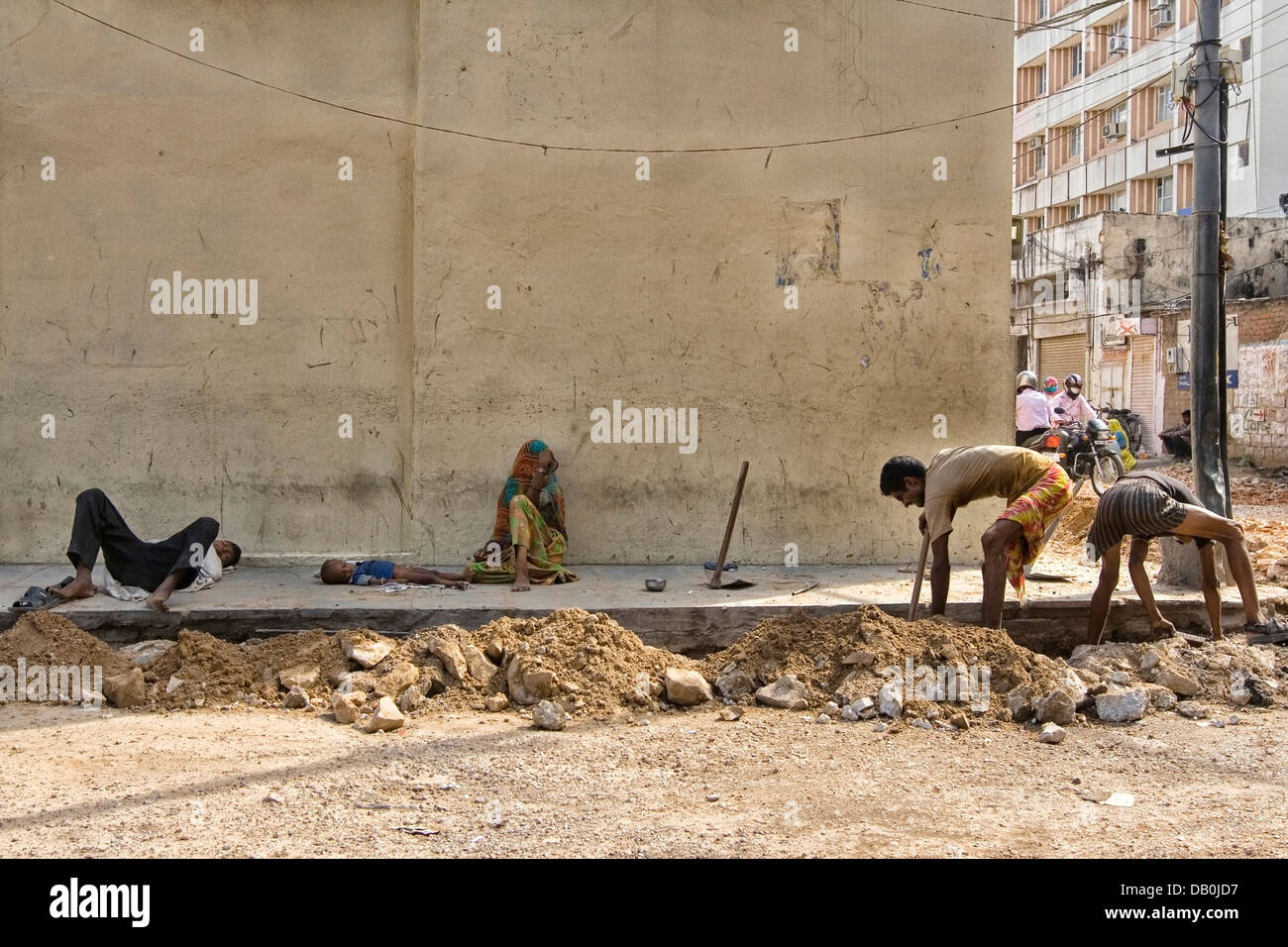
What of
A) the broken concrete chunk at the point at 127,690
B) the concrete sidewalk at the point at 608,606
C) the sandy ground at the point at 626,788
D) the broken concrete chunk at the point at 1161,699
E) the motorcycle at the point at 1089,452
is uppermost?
the motorcycle at the point at 1089,452

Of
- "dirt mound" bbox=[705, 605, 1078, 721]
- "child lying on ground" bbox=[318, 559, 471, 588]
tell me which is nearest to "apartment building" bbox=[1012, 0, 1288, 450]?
"dirt mound" bbox=[705, 605, 1078, 721]

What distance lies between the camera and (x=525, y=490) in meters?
7.85

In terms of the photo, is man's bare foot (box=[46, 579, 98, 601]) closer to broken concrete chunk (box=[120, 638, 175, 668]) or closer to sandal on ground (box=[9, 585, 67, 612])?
sandal on ground (box=[9, 585, 67, 612])

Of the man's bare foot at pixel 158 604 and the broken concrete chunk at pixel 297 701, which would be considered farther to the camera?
the man's bare foot at pixel 158 604

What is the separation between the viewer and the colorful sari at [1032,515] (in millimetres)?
6152

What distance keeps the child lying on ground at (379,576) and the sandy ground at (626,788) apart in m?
1.93

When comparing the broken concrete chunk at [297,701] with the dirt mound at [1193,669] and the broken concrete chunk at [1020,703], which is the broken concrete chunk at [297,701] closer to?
the broken concrete chunk at [1020,703]

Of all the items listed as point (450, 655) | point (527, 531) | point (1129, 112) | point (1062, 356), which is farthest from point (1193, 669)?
point (1129, 112)

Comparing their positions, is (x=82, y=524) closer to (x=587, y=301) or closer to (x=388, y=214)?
(x=388, y=214)

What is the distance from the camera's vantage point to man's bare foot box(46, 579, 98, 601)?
21.8ft

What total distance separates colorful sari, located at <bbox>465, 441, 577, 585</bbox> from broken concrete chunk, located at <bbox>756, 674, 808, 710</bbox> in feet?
7.52

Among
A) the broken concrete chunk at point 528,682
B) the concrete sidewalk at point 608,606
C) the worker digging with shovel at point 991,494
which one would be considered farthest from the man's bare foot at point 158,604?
the worker digging with shovel at point 991,494

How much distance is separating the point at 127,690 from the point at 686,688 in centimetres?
278

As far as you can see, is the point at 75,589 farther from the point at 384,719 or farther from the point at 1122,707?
the point at 1122,707
